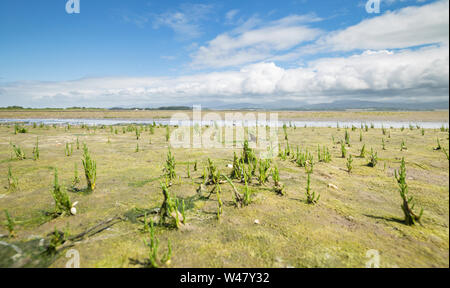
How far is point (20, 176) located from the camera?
4.43m

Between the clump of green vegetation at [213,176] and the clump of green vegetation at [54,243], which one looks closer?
the clump of green vegetation at [54,243]

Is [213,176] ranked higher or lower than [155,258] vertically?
higher

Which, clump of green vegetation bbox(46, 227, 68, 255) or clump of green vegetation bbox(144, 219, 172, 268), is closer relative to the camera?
clump of green vegetation bbox(144, 219, 172, 268)

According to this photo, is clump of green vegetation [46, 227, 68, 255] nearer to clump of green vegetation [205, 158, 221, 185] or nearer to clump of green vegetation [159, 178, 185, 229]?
clump of green vegetation [159, 178, 185, 229]

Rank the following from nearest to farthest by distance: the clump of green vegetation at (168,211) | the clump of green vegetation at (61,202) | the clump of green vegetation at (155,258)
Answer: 1. the clump of green vegetation at (155,258)
2. the clump of green vegetation at (168,211)
3. the clump of green vegetation at (61,202)

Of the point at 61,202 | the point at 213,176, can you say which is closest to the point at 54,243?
the point at 61,202

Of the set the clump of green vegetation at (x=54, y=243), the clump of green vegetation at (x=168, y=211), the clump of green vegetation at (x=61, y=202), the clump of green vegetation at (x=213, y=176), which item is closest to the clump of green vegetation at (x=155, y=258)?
the clump of green vegetation at (x=168, y=211)

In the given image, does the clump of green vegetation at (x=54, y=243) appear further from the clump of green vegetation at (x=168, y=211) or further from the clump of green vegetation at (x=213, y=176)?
the clump of green vegetation at (x=213, y=176)

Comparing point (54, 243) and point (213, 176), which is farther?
point (213, 176)

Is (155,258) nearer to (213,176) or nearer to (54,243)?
(54,243)

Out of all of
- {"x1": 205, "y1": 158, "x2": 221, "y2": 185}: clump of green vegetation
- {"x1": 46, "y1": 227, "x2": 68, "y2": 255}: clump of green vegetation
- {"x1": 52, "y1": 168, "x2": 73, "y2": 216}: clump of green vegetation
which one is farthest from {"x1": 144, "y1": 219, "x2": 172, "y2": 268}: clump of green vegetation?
{"x1": 205, "y1": 158, "x2": 221, "y2": 185}: clump of green vegetation

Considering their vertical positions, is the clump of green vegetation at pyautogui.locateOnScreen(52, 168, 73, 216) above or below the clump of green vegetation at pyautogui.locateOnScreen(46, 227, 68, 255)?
above
